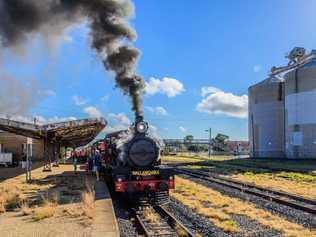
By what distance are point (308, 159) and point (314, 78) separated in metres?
10.8

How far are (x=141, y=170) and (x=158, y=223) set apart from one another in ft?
11.5

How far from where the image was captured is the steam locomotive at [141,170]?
677 inches

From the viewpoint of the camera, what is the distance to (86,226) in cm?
1258

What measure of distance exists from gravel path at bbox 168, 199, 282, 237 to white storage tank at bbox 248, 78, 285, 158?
63.5 meters

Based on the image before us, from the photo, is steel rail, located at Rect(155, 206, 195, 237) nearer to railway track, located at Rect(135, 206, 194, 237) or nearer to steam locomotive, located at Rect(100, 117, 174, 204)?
railway track, located at Rect(135, 206, 194, 237)

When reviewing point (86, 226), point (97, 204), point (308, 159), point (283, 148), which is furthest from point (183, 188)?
point (283, 148)

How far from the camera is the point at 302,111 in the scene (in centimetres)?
6656

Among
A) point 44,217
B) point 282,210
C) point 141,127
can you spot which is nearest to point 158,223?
point 44,217

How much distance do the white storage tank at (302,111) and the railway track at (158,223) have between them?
171 feet

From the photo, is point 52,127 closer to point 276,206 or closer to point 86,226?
point 276,206

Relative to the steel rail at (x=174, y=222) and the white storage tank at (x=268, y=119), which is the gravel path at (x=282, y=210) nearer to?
the steel rail at (x=174, y=222)

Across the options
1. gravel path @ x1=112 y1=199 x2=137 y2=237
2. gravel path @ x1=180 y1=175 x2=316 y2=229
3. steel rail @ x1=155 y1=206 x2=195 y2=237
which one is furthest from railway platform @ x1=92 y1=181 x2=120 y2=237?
gravel path @ x1=180 y1=175 x2=316 y2=229

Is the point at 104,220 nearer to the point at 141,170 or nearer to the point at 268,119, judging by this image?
the point at 141,170

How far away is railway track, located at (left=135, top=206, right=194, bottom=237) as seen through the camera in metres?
12.4
